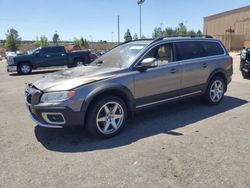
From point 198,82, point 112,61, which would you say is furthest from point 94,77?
point 198,82

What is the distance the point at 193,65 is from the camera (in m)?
5.77

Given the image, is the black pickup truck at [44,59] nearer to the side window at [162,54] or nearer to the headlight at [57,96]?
the side window at [162,54]

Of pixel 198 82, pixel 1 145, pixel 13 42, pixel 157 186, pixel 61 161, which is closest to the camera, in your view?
pixel 157 186

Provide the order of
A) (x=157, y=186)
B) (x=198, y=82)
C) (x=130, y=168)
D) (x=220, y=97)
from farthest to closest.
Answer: (x=220, y=97), (x=198, y=82), (x=130, y=168), (x=157, y=186)

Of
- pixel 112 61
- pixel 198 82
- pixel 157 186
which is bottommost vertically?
pixel 157 186

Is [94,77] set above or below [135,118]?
above

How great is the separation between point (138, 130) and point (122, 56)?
5.05 feet

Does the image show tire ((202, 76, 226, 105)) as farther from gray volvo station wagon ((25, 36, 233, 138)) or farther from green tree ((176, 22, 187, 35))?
green tree ((176, 22, 187, 35))

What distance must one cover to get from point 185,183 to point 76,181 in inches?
51.2

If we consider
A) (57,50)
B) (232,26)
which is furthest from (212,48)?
(232,26)

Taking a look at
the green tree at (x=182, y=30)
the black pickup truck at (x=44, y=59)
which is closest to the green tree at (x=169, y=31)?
the green tree at (x=182, y=30)

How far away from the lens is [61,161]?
366 centimetres

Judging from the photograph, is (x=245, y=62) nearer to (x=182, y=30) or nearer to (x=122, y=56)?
(x=122, y=56)

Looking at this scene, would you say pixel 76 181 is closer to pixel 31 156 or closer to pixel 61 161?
pixel 61 161
